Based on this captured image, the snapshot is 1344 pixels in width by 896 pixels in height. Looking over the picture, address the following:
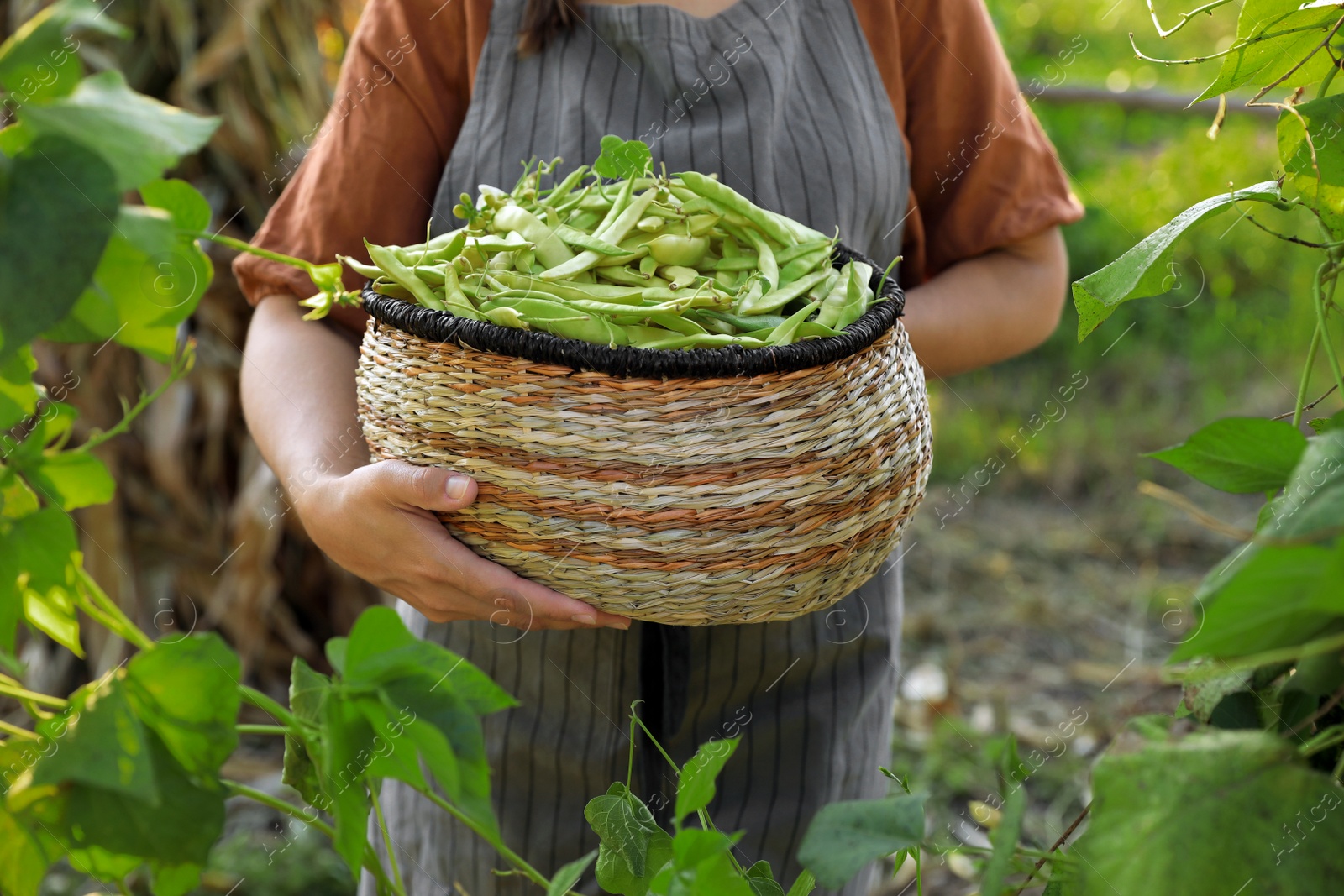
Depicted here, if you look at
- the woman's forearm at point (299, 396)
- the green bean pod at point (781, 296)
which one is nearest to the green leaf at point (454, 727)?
the green bean pod at point (781, 296)

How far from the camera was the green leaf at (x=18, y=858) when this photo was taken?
0.32 meters

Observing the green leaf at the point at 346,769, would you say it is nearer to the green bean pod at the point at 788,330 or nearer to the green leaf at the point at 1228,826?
the green leaf at the point at 1228,826

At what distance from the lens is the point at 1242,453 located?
32cm

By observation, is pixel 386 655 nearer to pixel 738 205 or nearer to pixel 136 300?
pixel 136 300

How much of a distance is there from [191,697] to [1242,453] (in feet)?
1.03

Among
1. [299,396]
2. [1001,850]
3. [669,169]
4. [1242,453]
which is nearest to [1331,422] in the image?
[1242,453]

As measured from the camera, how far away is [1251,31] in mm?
409

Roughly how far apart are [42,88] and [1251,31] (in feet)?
1.36

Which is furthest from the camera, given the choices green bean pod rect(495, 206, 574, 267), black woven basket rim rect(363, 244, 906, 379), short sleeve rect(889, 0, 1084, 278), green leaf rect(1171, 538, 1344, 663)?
short sleeve rect(889, 0, 1084, 278)

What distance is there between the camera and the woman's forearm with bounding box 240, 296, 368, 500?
2.55 ft

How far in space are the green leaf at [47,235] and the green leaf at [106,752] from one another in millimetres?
97

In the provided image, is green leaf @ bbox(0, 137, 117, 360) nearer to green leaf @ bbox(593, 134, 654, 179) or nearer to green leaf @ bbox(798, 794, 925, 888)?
green leaf @ bbox(798, 794, 925, 888)

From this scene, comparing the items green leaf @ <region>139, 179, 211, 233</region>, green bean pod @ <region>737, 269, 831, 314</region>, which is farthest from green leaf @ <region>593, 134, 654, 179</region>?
green leaf @ <region>139, 179, 211, 233</region>

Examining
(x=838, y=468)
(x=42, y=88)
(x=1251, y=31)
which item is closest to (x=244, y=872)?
(x=838, y=468)
